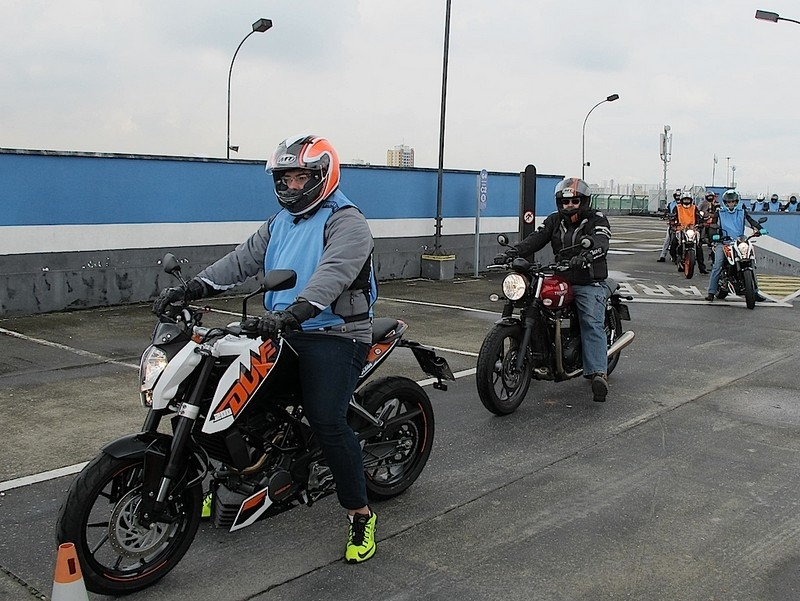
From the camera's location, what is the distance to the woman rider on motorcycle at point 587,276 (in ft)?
23.4

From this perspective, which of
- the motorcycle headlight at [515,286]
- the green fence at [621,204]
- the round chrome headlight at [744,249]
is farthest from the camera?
the green fence at [621,204]

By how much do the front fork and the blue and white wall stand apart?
8.65 metres

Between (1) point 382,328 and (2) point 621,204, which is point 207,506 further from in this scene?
(2) point 621,204

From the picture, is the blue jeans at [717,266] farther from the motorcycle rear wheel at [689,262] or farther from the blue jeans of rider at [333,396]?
the blue jeans of rider at [333,396]

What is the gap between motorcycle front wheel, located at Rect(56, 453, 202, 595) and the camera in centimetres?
346

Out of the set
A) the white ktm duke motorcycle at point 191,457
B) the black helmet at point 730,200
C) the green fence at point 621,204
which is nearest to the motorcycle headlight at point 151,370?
the white ktm duke motorcycle at point 191,457

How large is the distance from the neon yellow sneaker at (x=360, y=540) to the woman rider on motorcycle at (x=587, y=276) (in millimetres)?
3425

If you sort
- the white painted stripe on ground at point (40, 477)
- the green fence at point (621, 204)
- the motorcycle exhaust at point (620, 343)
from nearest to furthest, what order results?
the white painted stripe on ground at point (40, 477) < the motorcycle exhaust at point (620, 343) < the green fence at point (621, 204)

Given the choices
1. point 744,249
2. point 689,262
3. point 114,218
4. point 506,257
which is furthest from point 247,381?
point 689,262

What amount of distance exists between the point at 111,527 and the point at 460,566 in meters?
1.59

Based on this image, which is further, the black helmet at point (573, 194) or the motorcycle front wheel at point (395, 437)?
the black helmet at point (573, 194)

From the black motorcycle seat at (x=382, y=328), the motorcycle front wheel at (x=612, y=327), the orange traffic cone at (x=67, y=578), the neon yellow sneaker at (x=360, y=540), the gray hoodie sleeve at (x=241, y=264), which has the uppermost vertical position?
the gray hoodie sleeve at (x=241, y=264)

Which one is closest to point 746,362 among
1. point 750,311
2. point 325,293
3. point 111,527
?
point 750,311

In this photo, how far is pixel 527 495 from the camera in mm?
5109
